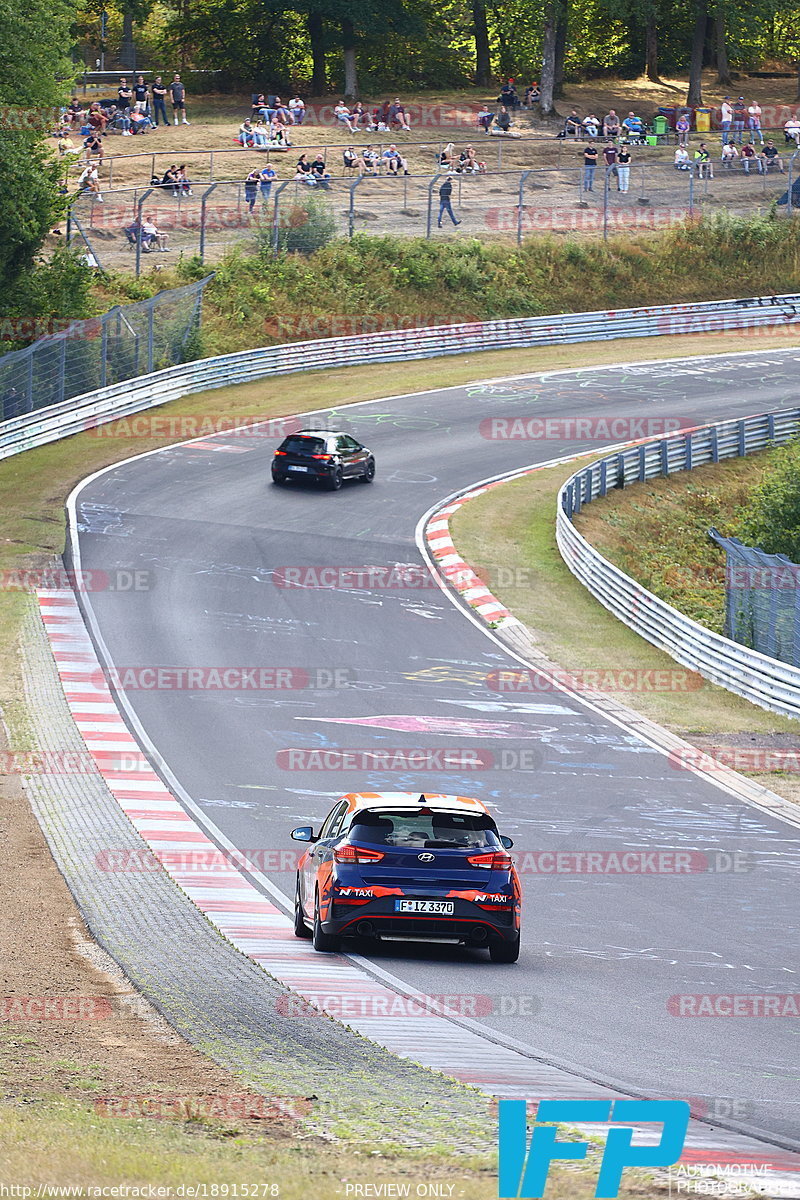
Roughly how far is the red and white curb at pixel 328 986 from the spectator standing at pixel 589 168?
50.3 m

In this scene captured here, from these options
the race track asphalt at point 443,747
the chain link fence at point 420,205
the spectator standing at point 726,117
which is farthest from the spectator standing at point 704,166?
the race track asphalt at point 443,747

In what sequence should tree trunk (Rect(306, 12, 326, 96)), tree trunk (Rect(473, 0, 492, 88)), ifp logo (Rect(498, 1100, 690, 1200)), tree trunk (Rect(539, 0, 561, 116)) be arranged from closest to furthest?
ifp logo (Rect(498, 1100, 690, 1200)) → tree trunk (Rect(539, 0, 561, 116)) → tree trunk (Rect(306, 12, 326, 96)) → tree trunk (Rect(473, 0, 492, 88))

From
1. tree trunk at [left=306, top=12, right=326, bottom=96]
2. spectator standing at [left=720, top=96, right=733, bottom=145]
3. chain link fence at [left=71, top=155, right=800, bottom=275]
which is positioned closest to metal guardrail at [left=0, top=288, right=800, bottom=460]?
chain link fence at [left=71, top=155, right=800, bottom=275]

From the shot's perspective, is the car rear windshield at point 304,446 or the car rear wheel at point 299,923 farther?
the car rear windshield at point 304,446

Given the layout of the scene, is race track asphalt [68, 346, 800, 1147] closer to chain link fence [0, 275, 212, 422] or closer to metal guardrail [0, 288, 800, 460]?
metal guardrail [0, 288, 800, 460]

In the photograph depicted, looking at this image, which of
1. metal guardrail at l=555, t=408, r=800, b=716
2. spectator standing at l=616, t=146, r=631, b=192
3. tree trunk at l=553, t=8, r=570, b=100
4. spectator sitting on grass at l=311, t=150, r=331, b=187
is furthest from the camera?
tree trunk at l=553, t=8, r=570, b=100

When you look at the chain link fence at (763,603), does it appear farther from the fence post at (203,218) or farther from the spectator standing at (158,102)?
the spectator standing at (158,102)

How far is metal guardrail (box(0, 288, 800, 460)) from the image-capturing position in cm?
4347

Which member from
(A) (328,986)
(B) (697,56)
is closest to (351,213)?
(B) (697,56)

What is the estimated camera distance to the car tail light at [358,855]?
12758 mm

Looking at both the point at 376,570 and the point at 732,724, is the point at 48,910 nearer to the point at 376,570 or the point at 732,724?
the point at 732,724

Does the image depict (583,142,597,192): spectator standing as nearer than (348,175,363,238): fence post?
No

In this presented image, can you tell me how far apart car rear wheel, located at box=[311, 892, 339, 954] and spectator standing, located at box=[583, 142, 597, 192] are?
57026 mm

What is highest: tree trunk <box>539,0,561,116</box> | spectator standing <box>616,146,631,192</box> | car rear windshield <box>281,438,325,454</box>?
tree trunk <box>539,0,561,116</box>
